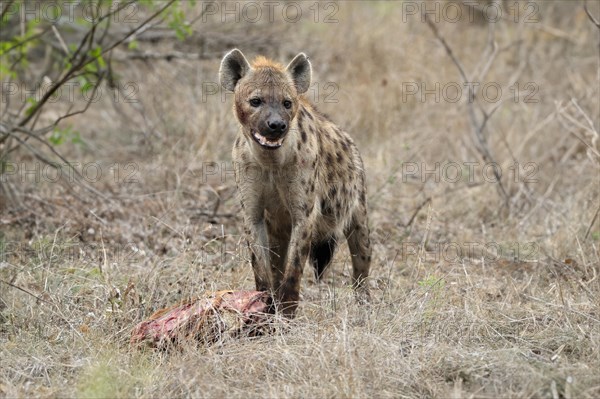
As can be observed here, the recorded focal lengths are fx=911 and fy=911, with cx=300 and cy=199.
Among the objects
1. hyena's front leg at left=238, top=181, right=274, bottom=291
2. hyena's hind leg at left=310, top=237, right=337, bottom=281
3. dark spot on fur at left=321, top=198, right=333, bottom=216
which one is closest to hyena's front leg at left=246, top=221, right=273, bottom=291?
hyena's front leg at left=238, top=181, right=274, bottom=291

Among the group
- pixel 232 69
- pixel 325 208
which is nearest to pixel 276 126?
pixel 232 69

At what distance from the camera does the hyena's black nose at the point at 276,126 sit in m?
5.02

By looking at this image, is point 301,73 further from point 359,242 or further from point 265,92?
point 359,242

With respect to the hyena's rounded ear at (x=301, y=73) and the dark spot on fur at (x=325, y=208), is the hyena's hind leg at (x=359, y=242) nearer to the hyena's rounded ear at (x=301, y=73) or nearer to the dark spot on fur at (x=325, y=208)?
the dark spot on fur at (x=325, y=208)

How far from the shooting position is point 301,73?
557 cm

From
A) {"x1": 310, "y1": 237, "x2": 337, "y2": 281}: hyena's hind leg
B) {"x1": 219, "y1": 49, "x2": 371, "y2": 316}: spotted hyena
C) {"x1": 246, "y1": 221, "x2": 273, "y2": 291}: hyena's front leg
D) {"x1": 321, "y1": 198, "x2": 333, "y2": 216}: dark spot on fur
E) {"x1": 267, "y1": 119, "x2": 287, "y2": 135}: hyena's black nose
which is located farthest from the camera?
{"x1": 310, "y1": 237, "x2": 337, "y2": 281}: hyena's hind leg

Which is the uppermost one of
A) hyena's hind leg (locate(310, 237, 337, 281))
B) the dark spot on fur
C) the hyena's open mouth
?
the hyena's open mouth

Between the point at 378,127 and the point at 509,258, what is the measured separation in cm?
348

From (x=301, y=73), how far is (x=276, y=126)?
2.23ft

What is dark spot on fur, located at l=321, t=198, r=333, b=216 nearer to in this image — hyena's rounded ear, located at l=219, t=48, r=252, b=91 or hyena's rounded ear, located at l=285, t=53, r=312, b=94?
hyena's rounded ear, located at l=285, t=53, r=312, b=94

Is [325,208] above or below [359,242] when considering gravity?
above

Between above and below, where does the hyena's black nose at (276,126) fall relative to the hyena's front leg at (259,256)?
above

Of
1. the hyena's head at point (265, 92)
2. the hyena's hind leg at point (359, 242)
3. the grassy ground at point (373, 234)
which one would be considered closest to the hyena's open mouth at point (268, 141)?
the hyena's head at point (265, 92)

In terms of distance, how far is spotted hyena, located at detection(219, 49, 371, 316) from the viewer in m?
5.21
